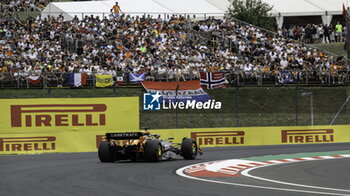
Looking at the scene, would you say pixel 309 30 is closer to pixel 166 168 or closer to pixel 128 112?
pixel 128 112

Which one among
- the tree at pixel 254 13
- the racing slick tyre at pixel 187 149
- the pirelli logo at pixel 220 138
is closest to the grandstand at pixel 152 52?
the pirelli logo at pixel 220 138

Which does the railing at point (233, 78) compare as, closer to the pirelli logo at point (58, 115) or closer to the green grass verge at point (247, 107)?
the green grass verge at point (247, 107)

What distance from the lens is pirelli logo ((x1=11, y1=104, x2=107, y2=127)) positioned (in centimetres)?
2755

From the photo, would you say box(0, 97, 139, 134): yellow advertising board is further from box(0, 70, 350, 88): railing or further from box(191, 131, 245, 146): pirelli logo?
box(0, 70, 350, 88): railing

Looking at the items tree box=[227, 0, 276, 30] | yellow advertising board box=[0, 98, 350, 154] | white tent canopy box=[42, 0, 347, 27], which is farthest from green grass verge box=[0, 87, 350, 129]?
tree box=[227, 0, 276, 30]

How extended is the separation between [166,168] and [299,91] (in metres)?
19.9

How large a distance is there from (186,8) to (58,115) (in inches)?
844

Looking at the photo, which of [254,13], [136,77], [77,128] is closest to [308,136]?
[136,77]

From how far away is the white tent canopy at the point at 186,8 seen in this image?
42.3 meters

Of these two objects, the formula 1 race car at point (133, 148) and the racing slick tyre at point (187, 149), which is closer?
the formula 1 race car at point (133, 148)

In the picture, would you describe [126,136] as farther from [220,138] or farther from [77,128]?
[220,138]

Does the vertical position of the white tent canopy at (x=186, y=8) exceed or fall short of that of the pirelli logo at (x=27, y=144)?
it exceeds it

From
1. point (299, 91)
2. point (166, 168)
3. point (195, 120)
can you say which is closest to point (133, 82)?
point (195, 120)

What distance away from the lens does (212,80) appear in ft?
114
